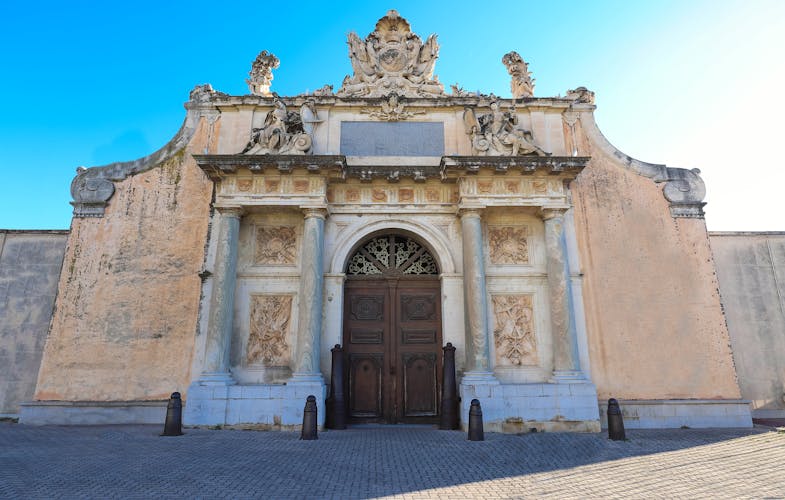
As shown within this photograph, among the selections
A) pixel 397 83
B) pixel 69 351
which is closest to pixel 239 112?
pixel 397 83

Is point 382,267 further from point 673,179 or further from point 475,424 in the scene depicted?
point 673,179

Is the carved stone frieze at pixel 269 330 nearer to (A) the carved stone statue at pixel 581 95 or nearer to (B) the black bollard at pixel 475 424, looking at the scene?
(B) the black bollard at pixel 475 424

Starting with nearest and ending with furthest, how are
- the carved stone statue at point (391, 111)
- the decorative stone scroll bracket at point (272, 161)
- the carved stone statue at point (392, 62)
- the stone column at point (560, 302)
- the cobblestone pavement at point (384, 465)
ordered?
the cobblestone pavement at point (384, 465) < the stone column at point (560, 302) < the decorative stone scroll bracket at point (272, 161) < the carved stone statue at point (391, 111) < the carved stone statue at point (392, 62)

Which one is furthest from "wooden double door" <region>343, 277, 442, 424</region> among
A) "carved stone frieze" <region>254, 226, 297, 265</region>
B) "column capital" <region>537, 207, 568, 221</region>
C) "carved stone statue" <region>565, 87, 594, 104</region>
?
"carved stone statue" <region>565, 87, 594, 104</region>

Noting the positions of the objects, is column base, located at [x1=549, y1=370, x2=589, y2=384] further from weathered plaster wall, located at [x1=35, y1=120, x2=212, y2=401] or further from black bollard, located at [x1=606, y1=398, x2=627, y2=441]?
weathered plaster wall, located at [x1=35, y1=120, x2=212, y2=401]

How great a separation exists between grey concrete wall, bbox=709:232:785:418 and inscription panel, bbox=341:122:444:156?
7881mm

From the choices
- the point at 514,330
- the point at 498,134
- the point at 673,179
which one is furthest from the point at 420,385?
the point at 673,179

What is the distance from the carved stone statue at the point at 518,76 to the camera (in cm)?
1135

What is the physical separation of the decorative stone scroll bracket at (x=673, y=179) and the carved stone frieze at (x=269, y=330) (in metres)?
8.48

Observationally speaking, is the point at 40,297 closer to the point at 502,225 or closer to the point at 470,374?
the point at 470,374

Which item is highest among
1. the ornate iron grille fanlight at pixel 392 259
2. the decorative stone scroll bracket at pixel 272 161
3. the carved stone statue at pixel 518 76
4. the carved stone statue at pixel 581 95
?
the carved stone statue at pixel 518 76

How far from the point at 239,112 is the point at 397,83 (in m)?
4.04

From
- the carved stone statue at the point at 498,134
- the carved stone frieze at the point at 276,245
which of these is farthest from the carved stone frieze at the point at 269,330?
the carved stone statue at the point at 498,134

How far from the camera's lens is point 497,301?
31.6 feet
